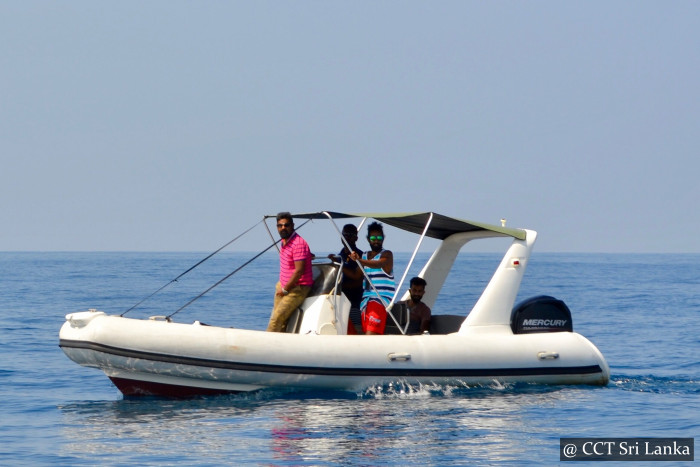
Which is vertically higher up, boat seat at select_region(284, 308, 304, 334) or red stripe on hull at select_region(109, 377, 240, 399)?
boat seat at select_region(284, 308, 304, 334)

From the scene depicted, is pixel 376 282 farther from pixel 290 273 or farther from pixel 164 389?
pixel 164 389

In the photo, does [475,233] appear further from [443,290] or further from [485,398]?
[485,398]

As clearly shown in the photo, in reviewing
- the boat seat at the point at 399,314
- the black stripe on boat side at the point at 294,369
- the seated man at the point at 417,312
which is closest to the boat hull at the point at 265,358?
the black stripe on boat side at the point at 294,369

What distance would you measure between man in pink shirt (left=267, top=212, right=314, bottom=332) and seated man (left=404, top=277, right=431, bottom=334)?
1.20m

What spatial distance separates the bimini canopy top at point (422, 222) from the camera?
36.8 ft

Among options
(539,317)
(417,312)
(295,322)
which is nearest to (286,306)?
(295,322)

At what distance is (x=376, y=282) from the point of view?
36.8 ft

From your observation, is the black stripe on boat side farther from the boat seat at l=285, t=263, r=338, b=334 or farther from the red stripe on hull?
the boat seat at l=285, t=263, r=338, b=334

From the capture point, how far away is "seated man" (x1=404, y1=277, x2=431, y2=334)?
37.6 feet

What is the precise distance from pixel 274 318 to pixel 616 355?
7630mm

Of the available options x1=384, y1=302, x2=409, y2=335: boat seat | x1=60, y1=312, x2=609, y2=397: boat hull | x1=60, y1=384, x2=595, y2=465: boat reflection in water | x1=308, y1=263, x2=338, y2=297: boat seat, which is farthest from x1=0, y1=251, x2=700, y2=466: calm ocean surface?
x1=308, y1=263, x2=338, y2=297: boat seat

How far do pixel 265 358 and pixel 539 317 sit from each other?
11.0ft

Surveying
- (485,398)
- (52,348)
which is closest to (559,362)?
(485,398)

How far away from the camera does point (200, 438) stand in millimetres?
9148
